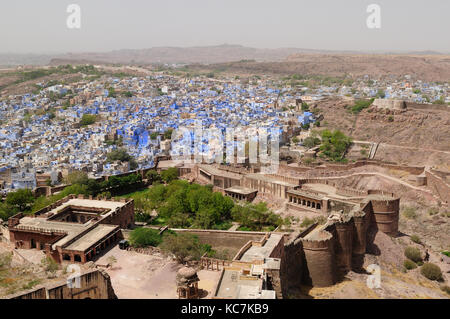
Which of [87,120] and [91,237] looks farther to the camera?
[87,120]

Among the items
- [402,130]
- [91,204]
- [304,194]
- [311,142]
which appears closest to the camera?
[91,204]

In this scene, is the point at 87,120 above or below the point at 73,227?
above

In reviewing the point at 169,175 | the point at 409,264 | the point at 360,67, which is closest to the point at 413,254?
the point at 409,264

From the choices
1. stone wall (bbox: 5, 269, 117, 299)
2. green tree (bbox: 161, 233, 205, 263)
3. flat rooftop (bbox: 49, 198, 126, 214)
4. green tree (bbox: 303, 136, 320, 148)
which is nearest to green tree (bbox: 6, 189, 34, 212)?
flat rooftop (bbox: 49, 198, 126, 214)

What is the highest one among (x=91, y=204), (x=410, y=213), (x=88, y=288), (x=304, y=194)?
(x=88, y=288)

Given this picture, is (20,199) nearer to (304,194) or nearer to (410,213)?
(304,194)

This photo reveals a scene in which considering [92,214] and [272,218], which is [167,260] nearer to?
[92,214]

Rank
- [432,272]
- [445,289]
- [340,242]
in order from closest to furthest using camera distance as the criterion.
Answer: [340,242]
[445,289]
[432,272]

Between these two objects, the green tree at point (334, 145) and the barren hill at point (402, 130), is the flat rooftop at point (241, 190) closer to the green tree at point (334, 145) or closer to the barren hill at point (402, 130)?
the green tree at point (334, 145)

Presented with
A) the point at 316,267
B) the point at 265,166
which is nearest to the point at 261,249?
the point at 316,267
